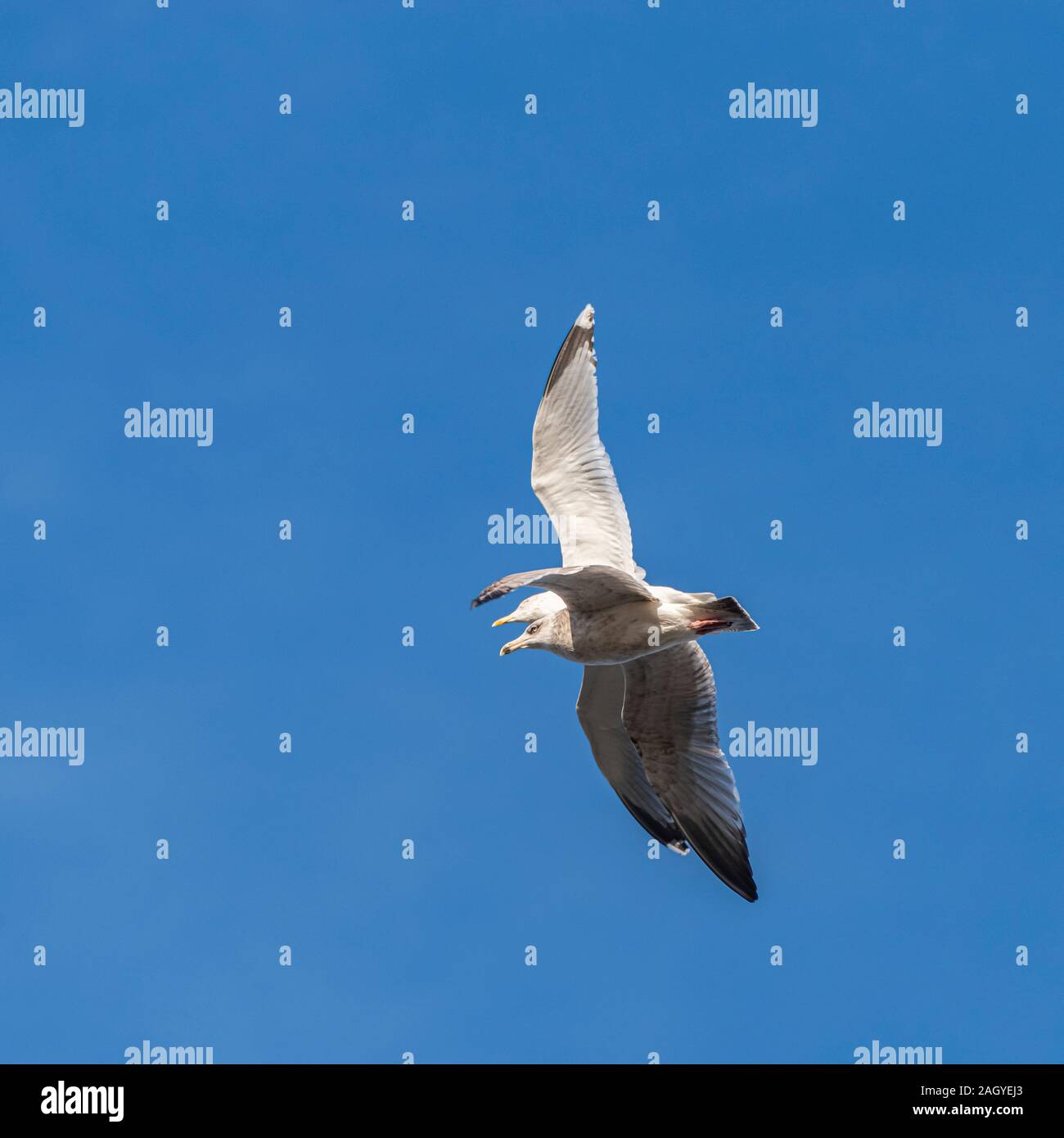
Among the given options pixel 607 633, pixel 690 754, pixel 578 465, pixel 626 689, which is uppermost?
pixel 578 465

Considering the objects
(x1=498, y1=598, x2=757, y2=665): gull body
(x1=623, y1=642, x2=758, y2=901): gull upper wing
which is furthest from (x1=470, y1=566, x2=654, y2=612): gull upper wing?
(x1=623, y1=642, x2=758, y2=901): gull upper wing

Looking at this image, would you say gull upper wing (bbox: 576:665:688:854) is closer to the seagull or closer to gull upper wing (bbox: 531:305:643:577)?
the seagull

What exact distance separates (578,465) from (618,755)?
7.38ft

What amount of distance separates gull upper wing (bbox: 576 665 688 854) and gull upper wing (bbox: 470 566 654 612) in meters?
1.58

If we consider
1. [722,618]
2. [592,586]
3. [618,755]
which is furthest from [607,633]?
[618,755]

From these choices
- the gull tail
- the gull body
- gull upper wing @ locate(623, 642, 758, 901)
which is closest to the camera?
the gull tail

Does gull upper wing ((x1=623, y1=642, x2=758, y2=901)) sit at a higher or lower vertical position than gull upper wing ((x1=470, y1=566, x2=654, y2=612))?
lower

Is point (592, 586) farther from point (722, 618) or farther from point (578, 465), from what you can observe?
point (578, 465)

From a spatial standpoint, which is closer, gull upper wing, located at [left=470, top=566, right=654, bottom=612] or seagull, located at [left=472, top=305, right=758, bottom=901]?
gull upper wing, located at [left=470, top=566, right=654, bottom=612]

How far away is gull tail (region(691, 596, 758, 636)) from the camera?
1067cm

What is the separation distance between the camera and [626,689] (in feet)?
41.0

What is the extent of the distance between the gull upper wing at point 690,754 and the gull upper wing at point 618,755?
0.16 meters

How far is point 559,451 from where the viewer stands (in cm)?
1271

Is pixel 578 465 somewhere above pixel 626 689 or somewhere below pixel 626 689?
above
